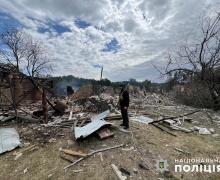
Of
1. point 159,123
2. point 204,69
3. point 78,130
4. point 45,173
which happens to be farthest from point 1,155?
point 204,69

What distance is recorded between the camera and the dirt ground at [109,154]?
3.51m

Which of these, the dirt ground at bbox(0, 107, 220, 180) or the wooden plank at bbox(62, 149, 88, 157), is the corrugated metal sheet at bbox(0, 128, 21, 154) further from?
the wooden plank at bbox(62, 149, 88, 157)

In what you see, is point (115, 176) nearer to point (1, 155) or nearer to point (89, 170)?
point (89, 170)

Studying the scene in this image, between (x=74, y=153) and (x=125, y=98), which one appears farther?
(x=125, y=98)

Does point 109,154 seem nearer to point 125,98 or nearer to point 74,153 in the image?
point 74,153

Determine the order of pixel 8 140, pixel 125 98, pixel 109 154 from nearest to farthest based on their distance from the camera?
pixel 109 154 → pixel 8 140 → pixel 125 98

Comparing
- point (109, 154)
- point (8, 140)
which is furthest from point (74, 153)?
point (8, 140)

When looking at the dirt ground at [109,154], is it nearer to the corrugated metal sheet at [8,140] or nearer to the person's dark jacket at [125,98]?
the corrugated metal sheet at [8,140]

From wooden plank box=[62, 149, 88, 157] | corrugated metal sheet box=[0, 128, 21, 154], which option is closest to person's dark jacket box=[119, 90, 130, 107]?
wooden plank box=[62, 149, 88, 157]

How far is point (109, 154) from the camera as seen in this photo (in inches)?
165

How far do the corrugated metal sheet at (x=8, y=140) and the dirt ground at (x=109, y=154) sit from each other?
0.20 metres

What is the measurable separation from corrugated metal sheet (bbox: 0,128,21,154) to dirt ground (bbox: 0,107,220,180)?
0.65ft

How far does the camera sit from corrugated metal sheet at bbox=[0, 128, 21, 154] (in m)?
4.67

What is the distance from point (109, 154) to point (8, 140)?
3489 millimetres
